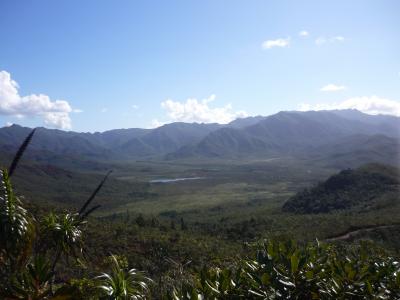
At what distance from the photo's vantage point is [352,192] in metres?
60.0

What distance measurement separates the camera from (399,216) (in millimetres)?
35344

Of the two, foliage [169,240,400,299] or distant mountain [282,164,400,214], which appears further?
distant mountain [282,164,400,214]

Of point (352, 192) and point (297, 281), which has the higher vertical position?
point (297, 281)

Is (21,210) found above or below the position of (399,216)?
above

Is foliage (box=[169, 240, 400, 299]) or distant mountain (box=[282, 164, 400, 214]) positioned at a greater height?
foliage (box=[169, 240, 400, 299])

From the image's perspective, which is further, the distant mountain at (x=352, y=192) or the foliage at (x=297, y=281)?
the distant mountain at (x=352, y=192)

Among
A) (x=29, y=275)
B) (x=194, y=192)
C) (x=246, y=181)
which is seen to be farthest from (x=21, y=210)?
(x=246, y=181)

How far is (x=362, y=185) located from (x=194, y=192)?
5075 cm

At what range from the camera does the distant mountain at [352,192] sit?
2154 inches

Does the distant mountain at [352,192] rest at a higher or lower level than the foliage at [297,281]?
lower

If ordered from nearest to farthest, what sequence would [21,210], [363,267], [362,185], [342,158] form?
1. [21,210]
2. [363,267]
3. [362,185]
4. [342,158]

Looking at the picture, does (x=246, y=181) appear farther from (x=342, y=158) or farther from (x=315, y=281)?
(x=315, y=281)

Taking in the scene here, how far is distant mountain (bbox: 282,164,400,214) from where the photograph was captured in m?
54.7

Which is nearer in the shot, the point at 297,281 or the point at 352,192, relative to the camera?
the point at 297,281
